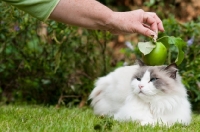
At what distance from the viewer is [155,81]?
302 cm

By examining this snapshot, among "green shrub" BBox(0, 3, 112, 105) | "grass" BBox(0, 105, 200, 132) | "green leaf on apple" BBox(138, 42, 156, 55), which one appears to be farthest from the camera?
"green shrub" BBox(0, 3, 112, 105)

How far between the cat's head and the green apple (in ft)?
0.16

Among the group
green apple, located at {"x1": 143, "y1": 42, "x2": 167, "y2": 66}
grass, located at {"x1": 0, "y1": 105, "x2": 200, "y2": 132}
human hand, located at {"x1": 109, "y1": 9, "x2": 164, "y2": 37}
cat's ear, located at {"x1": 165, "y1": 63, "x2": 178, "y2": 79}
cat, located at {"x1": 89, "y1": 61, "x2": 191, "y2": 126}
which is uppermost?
human hand, located at {"x1": 109, "y1": 9, "x2": 164, "y2": 37}

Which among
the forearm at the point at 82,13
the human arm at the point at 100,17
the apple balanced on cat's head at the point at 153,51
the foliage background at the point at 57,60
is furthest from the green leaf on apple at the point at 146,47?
the foliage background at the point at 57,60

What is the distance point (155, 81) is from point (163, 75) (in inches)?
3.9

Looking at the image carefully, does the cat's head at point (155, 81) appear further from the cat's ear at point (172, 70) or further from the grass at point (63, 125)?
the grass at point (63, 125)

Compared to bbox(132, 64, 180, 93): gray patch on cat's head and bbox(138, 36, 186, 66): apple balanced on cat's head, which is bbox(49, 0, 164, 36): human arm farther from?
bbox(132, 64, 180, 93): gray patch on cat's head

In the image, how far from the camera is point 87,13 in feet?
9.02

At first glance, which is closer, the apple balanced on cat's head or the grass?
the grass

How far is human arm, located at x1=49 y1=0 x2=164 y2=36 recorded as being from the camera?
2.69 m

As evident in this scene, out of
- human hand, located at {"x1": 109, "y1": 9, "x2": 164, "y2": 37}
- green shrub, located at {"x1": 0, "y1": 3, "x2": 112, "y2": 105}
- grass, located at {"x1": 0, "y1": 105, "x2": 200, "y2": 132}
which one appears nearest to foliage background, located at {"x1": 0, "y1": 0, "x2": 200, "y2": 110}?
green shrub, located at {"x1": 0, "y1": 3, "x2": 112, "y2": 105}

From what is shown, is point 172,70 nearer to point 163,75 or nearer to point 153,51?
point 163,75

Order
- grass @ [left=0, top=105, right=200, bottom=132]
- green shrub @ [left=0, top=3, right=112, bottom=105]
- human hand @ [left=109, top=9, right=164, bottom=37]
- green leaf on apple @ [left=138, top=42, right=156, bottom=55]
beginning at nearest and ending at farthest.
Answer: grass @ [left=0, top=105, right=200, bottom=132] → human hand @ [left=109, top=9, right=164, bottom=37] → green leaf on apple @ [left=138, top=42, right=156, bottom=55] → green shrub @ [left=0, top=3, right=112, bottom=105]

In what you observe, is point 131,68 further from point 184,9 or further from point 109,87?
point 184,9
